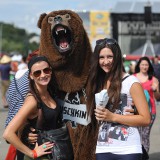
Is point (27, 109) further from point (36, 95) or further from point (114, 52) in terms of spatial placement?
point (114, 52)

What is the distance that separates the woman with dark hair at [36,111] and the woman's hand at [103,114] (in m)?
0.27

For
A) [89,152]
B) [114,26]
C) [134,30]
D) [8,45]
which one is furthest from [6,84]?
[8,45]

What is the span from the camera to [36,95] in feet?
10.6

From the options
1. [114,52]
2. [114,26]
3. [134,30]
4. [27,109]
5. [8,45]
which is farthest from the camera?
[8,45]

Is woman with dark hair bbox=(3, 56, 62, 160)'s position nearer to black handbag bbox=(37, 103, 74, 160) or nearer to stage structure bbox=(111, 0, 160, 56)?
black handbag bbox=(37, 103, 74, 160)

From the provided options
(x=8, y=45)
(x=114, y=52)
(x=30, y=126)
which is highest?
Answer: (x=114, y=52)

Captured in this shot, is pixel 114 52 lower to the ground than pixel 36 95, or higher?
higher

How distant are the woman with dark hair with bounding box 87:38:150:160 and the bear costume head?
0.26 m

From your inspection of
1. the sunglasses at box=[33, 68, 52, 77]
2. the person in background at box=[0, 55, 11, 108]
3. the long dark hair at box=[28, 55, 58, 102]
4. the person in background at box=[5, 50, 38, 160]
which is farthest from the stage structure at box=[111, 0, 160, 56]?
the sunglasses at box=[33, 68, 52, 77]

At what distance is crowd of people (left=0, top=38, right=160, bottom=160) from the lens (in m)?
3.20

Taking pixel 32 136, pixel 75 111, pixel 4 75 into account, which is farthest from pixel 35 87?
pixel 4 75

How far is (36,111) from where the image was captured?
127 inches

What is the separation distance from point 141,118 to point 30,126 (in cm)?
76

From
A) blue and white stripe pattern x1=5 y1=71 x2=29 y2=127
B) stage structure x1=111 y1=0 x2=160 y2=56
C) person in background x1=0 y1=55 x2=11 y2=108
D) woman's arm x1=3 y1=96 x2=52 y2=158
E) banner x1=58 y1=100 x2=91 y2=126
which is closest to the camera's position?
woman's arm x1=3 y1=96 x2=52 y2=158
